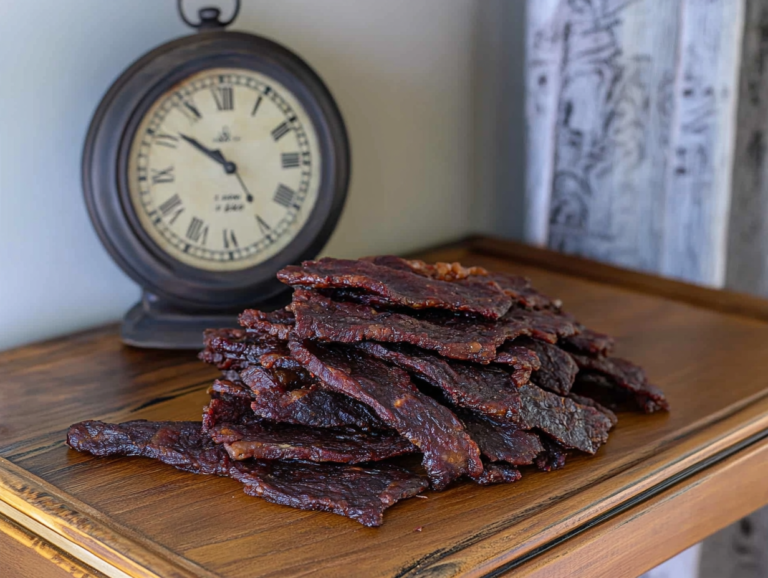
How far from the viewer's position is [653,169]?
1537 mm

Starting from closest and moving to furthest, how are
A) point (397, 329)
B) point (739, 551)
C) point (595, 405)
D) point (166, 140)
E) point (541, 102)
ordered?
point (397, 329)
point (595, 405)
point (166, 140)
point (541, 102)
point (739, 551)

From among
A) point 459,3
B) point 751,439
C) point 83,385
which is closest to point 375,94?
point 459,3

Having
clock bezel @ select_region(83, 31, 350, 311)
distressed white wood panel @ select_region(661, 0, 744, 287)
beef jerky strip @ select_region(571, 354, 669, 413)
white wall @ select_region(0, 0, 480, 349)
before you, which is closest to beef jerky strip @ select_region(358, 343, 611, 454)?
beef jerky strip @ select_region(571, 354, 669, 413)

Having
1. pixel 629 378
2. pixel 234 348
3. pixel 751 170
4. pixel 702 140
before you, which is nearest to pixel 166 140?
pixel 234 348

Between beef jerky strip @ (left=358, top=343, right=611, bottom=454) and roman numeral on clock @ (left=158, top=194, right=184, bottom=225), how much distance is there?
15.1 inches

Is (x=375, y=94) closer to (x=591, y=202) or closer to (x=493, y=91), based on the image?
(x=493, y=91)

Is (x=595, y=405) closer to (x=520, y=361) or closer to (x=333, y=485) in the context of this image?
(x=520, y=361)

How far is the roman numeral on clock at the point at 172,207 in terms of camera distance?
3.58 ft

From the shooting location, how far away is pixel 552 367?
3.03 feet

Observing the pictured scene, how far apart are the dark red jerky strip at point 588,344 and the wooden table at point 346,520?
9 cm

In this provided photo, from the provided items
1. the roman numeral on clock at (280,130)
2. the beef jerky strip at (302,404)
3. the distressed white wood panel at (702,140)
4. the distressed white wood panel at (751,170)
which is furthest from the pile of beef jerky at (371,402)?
the distressed white wood panel at (751,170)

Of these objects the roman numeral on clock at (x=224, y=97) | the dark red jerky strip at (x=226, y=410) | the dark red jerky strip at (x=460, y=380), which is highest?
the roman numeral on clock at (x=224, y=97)

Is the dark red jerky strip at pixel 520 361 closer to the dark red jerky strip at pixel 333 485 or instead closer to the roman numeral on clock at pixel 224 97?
the dark red jerky strip at pixel 333 485

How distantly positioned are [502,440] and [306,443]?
19 centimetres
